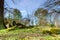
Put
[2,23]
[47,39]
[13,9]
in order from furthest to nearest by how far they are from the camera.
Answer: [13,9]
[2,23]
[47,39]

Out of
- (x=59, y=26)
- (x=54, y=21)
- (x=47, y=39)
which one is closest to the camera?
(x=47, y=39)

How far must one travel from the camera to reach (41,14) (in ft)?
34.8

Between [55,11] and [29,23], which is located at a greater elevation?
[55,11]

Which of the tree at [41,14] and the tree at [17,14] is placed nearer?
the tree at [41,14]

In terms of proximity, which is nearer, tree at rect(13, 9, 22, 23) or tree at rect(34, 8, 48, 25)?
tree at rect(34, 8, 48, 25)

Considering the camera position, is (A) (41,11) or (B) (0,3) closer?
(A) (41,11)

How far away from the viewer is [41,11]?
10.4m

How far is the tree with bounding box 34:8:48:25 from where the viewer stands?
405 inches

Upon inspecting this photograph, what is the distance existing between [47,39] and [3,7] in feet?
21.1

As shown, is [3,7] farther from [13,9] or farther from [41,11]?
[41,11]

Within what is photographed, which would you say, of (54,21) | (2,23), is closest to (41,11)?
(54,21)

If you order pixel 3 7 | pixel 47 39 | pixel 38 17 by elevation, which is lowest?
pixel 47 39

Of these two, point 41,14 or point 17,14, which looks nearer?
point 41,14

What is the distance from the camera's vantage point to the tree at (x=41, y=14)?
405 inches
